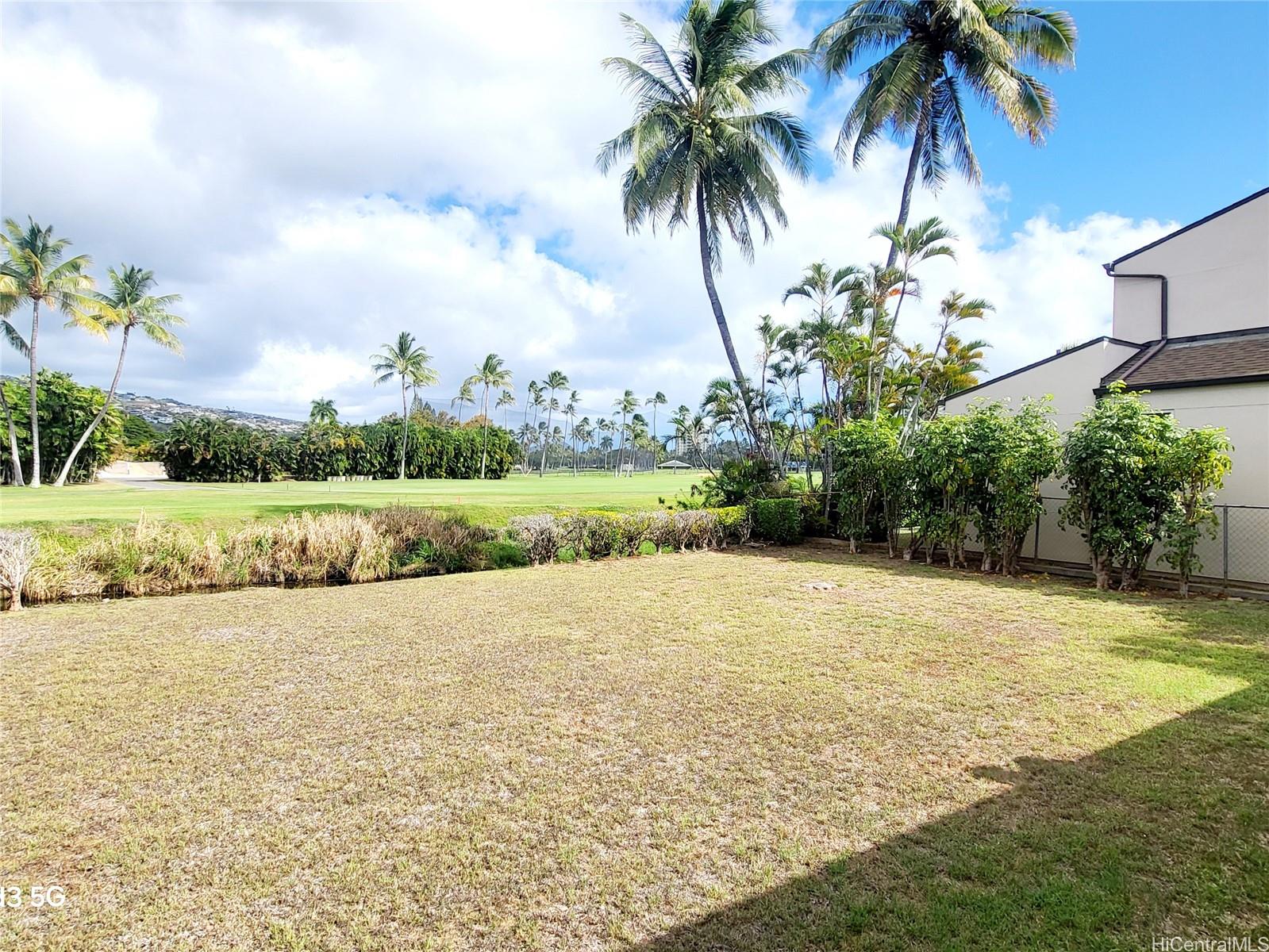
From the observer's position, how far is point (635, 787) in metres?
3.39

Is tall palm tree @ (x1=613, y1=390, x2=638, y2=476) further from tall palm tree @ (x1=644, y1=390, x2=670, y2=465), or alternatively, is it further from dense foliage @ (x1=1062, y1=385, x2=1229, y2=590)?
dense foliage @ (x1=1062, y1=385, x2=1229, y2=590)

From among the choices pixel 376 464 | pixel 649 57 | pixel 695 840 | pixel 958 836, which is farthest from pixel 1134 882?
pixel 376 464

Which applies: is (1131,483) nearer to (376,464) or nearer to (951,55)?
(951,55)

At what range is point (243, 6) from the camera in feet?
25.5

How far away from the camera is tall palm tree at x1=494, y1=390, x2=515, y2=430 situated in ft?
214

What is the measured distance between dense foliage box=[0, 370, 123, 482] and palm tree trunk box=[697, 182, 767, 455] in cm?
3221

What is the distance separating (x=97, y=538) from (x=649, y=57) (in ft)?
54.7

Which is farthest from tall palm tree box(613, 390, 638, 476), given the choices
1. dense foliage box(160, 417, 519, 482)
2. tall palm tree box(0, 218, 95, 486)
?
tall palm tree box(0, 218, 95, 486)

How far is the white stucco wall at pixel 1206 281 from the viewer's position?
497 inches

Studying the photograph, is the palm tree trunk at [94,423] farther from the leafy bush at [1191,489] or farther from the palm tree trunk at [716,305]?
the leafy bush at [1191,489]

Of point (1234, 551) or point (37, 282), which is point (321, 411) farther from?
point (1234, 551)

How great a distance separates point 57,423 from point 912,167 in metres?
39.0

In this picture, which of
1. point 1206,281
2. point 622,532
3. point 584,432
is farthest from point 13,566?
point 584,432

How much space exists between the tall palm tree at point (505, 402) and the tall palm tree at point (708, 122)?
4988cm
